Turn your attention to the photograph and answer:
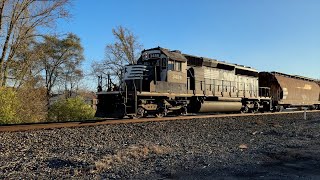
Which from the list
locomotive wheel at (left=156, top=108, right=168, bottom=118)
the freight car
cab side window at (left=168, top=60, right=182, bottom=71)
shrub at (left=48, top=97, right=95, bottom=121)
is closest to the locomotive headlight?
cab side window at (left=168, top=60, right=182, bottom=71)

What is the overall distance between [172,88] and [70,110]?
9096mm

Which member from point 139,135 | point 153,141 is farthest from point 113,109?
point 153,141

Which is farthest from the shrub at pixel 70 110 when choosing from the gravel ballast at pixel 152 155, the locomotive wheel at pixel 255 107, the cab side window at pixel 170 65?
the locomotive wheel at pixel 255 107

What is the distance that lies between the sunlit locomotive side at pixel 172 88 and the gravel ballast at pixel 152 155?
298cm

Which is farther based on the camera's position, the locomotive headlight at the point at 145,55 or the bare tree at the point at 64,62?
the bare tree at the point at 64,62

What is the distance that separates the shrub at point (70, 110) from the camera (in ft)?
71.6

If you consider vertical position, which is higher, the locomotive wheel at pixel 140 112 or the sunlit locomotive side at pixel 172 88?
the sunlit locomotive side at pixel 172 88

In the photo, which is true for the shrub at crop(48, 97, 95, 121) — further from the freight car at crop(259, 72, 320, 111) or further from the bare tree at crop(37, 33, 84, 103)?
the bare tree at crop(37, 33, 84, 103)

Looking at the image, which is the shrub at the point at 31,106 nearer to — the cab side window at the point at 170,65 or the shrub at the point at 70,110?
the shrub at the point at 70,110

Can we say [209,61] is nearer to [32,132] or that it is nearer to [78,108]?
[78,108]

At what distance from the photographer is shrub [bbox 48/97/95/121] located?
71.6 ft

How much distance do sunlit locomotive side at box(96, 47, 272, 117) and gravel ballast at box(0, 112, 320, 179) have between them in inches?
117

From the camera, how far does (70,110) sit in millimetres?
21984

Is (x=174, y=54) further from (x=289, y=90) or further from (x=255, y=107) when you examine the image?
(x=289, y=90)
